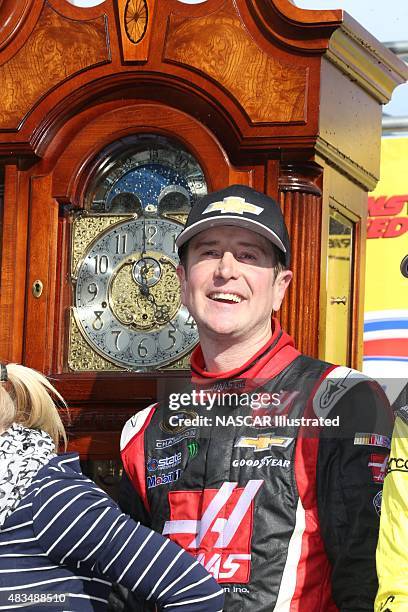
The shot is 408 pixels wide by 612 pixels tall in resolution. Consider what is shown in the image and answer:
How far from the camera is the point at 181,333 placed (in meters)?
3.51

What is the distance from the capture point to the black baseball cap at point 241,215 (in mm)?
2979

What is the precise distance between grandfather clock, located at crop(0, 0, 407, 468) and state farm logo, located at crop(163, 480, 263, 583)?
25.1 inches

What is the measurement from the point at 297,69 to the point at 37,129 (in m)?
0.69

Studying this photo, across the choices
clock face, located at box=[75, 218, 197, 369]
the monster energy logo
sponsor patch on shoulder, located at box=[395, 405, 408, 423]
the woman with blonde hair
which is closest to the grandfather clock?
clock face, located at box=[75, 218, 197, 369]

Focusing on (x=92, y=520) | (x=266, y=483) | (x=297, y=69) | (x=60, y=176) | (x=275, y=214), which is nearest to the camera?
(x=92, y=520)

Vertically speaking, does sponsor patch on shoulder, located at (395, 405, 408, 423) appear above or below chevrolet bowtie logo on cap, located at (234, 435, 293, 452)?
above

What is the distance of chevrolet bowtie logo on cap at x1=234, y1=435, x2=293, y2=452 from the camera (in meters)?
2.81

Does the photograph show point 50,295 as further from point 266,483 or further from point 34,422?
point 266,483

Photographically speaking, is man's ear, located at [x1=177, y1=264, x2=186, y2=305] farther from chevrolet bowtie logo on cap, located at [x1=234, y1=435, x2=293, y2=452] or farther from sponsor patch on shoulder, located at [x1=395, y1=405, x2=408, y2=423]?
sponsor patch on shoulder, located at [x1=395, y1=405, x2=408, y2=423]

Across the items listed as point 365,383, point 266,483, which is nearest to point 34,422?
point 266,483

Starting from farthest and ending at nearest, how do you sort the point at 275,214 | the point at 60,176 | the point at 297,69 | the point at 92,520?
the point at 60,176 < the point at 297,69 < the point at 275,214 < the point at 92,520

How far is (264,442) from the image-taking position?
2.82 meters

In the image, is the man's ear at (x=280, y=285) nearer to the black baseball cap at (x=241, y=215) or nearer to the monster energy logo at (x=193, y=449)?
the black baseball cap at (x=241, y=215)
